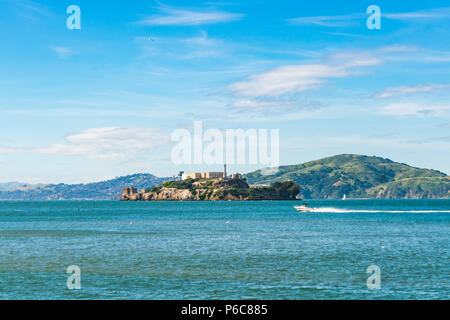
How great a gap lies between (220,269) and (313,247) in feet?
86.4

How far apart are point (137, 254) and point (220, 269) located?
60.3 feet

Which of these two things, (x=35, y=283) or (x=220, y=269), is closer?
(x=35, y=283)

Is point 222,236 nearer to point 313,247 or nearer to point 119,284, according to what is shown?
point 313,247

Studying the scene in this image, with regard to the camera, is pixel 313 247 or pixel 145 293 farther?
pixel 313 247

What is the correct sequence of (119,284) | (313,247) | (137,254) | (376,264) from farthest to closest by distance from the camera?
(313,247)
(137,254)
(376,264)
(119,284)

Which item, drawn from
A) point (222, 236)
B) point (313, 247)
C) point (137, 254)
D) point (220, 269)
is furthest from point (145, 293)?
point (222, 236)

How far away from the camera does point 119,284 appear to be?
45.8 meters
